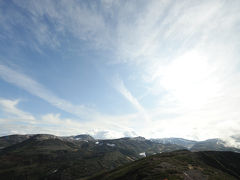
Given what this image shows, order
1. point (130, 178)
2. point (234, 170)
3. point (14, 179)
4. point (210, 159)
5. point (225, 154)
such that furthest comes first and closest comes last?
point (14, 179)
point (225, 154)
point (210, 159)
point (234, 170)
point (130, 178)

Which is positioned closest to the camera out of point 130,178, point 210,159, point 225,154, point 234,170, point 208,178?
point 208,178

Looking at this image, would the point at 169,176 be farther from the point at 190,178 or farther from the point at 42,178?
the point at 42,178

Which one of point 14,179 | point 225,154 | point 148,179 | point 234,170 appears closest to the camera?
point 148,179

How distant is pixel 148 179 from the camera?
66.6 m

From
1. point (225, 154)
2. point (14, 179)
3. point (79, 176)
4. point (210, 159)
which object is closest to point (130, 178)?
point (210, 159)

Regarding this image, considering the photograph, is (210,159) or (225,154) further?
(225,154)

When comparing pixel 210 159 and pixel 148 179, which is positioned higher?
pixel 210 159

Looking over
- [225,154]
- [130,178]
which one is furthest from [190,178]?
[225,154]

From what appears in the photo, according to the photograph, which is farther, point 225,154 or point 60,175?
point 60,175

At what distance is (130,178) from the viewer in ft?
263

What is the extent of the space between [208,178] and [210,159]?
65804 mm

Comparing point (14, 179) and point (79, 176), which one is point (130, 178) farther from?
point (14, 179)

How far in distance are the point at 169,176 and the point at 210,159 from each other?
3504 inches

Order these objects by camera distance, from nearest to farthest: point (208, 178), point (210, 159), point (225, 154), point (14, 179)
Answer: point (208, 178), point (210, 159), point (225, 154), point (14, 179)
